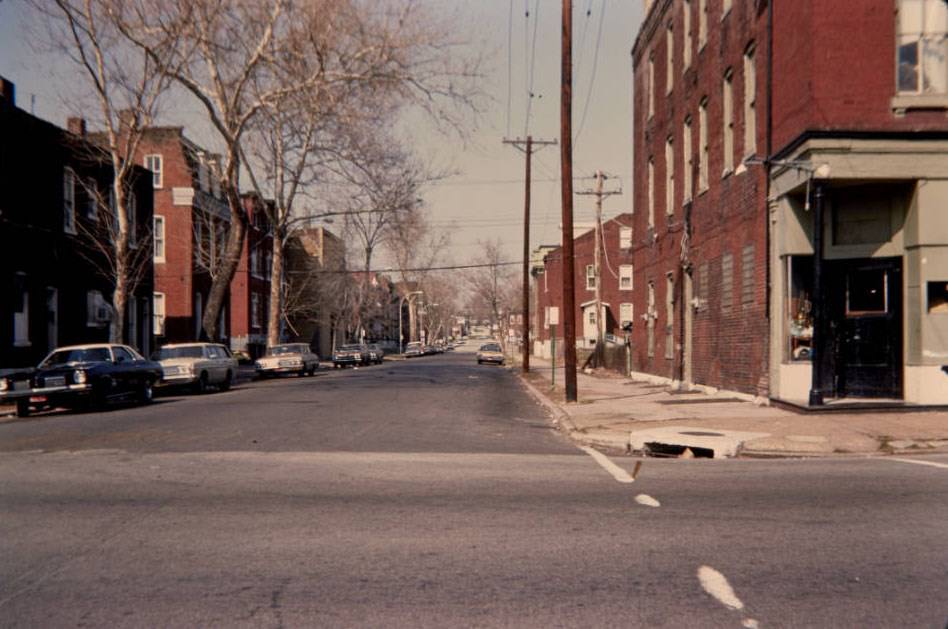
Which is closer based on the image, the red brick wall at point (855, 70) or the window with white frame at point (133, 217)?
the red brick wall at point (855, 70)

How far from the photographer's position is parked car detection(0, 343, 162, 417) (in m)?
18.5

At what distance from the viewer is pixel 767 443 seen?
12062 mm

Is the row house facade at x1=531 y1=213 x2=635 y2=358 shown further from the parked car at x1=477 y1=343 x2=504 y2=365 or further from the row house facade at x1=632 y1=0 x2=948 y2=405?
the row house facade at x1=632 y1=0 x2=948 y2=405

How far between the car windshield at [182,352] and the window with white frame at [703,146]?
15.8 m

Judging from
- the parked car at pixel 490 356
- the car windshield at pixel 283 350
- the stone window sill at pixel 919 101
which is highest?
the stone window sill at pixel 919 101

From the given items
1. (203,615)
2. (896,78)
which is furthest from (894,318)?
(203,615)

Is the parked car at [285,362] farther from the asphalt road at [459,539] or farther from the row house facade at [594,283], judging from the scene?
the asphalt road at [459,539]

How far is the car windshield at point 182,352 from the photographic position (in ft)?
86.7

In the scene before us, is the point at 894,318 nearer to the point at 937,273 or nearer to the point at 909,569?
the point at 937,273

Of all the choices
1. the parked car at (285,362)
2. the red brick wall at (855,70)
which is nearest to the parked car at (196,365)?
the parked car at (285,362)

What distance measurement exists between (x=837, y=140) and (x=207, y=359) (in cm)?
1929

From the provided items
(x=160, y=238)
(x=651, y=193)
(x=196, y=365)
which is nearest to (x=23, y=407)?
(x=196, y=365)

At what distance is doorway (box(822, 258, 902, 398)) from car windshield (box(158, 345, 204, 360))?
1848 cm

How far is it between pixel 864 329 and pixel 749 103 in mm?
5698
